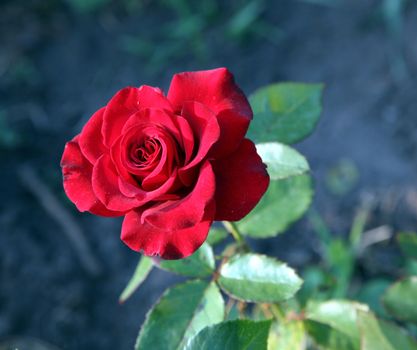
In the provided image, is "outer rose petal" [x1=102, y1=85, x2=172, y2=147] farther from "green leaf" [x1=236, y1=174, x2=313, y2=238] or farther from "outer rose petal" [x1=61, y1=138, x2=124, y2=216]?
"green leaf" [x1=236, y1=174, x2=313, y2=238]

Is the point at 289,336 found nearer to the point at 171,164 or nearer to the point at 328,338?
the point at 328,338

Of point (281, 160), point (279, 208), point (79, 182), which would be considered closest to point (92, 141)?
point (79, 182)

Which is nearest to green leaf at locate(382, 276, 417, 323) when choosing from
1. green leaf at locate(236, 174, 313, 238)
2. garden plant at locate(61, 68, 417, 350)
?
garden plant at locate(61, 68, 417, 350)

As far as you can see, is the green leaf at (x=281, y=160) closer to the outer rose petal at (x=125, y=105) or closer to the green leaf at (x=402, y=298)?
the outer rose petal at (x=125, y=105)

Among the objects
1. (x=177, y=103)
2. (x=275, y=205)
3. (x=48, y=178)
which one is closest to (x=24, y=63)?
(x=48, y=178)

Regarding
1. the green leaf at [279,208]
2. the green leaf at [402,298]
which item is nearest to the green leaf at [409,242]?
the green leaf at [402,298]

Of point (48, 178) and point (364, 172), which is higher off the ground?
point (48, 178)

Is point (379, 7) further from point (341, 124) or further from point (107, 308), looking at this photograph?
point (107, 308)
